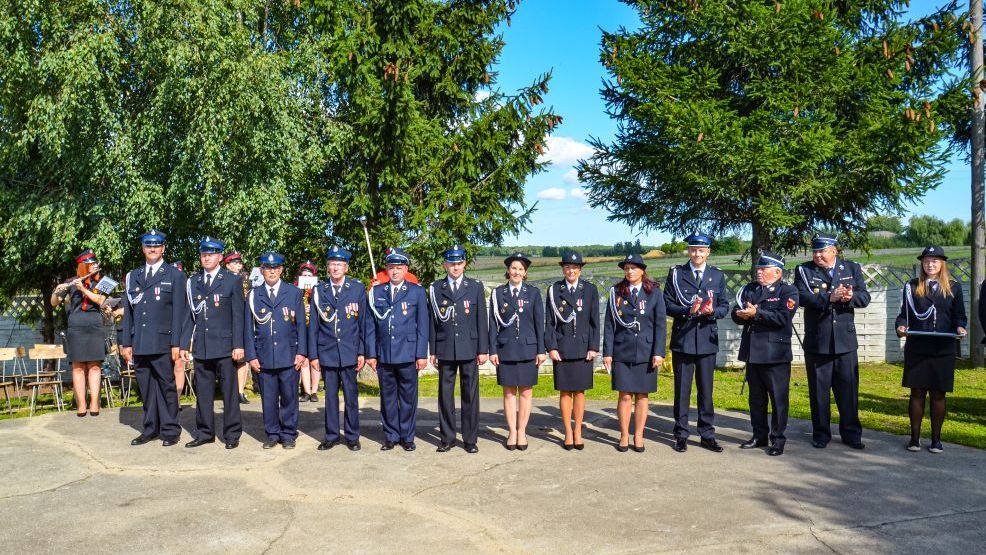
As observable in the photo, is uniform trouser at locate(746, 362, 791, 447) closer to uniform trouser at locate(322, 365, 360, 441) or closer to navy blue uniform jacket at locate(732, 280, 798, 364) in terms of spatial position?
navy blue uniform jacket at locate(732, 280, 798, 364)

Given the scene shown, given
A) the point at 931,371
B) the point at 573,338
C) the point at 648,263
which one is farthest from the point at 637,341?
the point at 648,263

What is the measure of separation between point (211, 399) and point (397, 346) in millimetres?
2164

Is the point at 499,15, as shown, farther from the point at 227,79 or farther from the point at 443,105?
the point at 227,79

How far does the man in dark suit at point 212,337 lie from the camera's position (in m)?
7.95

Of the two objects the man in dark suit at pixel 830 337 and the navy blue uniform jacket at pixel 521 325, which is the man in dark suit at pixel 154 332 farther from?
the man in dark suit at pixel 830 337

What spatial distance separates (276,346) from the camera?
7.91 metres

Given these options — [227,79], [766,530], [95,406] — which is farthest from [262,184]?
[766,530]

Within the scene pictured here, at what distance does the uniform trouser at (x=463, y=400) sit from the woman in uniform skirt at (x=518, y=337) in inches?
11.5

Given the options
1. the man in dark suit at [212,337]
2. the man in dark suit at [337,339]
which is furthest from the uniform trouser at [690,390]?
the man in dark suit at [212,337]

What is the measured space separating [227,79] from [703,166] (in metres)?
9.83

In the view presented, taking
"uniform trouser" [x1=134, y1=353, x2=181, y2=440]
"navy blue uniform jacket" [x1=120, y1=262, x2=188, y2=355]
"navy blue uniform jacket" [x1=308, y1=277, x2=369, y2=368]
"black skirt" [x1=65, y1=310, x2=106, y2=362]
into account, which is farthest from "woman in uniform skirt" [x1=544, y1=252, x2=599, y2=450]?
"black skirt" [x1=65, y1=310, x2=106, y2=362]

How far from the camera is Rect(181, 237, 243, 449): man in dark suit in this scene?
26.1ft

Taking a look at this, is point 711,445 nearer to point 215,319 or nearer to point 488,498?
point 488,498

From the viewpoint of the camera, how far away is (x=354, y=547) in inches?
191
